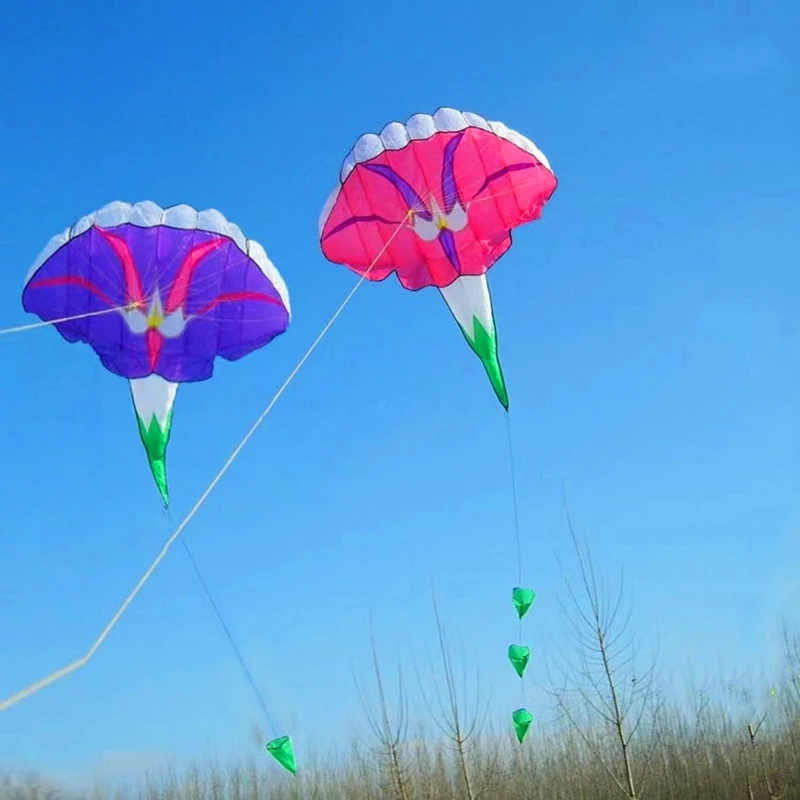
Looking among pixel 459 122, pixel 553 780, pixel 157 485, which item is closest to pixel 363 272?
pixel 459 122

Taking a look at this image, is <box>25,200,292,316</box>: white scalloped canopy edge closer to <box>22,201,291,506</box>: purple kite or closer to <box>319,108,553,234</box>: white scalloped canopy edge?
<box>22,201,291,506</box>: purple kite

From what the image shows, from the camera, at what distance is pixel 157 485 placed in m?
8.69

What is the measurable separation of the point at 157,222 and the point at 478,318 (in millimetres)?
3096

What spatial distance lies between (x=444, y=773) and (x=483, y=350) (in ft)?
52.5

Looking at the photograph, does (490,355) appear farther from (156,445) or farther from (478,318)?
(156,445)

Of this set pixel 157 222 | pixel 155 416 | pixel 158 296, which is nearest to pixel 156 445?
pixel 155 416

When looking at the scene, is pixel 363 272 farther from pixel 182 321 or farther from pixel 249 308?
pixel 182 321

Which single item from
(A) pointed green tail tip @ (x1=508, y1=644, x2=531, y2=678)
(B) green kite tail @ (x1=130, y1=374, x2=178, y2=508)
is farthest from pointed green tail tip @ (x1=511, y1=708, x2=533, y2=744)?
(B) green kite tail @ (x1=130, y1=374, x2=178, y2=508)

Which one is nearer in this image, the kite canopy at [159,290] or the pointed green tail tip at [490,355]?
the kite canopy at [159,290]

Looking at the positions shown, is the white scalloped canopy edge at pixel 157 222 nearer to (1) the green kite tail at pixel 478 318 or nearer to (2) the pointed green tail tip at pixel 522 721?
(1) the green kite tail at pixel 478 318

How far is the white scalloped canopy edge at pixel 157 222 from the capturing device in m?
7.87

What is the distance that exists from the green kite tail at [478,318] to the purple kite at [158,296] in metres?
1.66

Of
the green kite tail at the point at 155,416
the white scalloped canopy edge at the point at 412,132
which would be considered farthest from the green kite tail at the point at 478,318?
the green kite tail at the point at 155,416

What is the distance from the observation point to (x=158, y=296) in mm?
8273
